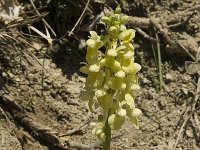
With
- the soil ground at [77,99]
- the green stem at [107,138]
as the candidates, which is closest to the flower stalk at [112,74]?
the green stem at [107,138]

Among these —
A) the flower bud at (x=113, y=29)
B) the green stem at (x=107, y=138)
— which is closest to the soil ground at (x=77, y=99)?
the green stem at (x=107, y=138)

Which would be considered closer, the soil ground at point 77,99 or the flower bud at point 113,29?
the flower bud at point 113,29

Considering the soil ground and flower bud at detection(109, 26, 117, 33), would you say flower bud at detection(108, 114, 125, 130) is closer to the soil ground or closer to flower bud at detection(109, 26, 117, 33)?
flower bud at detection(109, 26, 117, 33)

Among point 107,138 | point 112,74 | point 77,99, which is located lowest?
Result: point 77,99

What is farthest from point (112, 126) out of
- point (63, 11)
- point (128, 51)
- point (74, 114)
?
point (63, 11)

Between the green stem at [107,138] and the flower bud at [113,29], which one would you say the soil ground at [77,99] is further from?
the flower bud at [113,29]

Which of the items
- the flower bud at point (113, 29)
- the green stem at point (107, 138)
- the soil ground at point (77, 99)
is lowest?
the soil ground at point (77, 99)

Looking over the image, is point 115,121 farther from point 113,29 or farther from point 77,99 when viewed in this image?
point 77,99

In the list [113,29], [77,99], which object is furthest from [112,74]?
[77,99]

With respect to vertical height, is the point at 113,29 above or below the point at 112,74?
above

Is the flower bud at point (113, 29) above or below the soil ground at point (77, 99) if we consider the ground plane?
above
